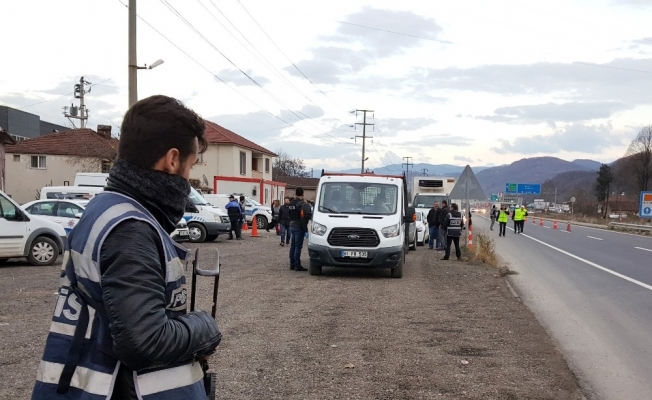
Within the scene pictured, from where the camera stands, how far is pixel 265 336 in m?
7.46

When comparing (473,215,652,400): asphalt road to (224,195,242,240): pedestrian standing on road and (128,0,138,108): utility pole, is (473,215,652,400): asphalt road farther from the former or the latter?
(128,0,138,108): utility pole

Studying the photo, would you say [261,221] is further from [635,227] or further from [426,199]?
[635,227]

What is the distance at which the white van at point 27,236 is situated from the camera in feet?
47.0

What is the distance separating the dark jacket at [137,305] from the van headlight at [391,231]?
11.8 m

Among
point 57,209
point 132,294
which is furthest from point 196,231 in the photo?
point 132,294

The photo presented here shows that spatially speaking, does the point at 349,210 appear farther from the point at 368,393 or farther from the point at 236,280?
the point at 368,393

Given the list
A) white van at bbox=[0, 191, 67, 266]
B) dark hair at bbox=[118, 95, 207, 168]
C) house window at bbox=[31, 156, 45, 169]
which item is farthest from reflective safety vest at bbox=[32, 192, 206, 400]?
house window at bbox=[31, 156, 45, 169]

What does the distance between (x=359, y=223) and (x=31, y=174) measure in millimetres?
42124

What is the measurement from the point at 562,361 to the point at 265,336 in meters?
3.38

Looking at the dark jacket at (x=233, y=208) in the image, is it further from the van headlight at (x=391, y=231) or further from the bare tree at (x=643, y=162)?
the bare tree at (x=643, y=162)

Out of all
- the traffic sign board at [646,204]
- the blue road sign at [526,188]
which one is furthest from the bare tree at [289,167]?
the traffic sign board at [646,204]

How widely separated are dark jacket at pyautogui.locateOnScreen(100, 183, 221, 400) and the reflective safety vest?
32 mm

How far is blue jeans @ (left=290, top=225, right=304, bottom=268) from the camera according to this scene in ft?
49.4

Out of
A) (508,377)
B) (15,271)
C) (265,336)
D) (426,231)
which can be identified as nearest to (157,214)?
(508,377)
